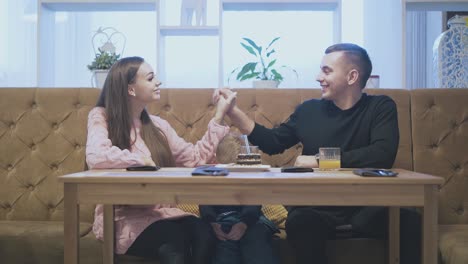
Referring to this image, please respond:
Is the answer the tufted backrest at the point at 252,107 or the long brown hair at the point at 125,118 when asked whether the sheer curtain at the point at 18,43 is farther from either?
the long brown hair at the point at 125,118

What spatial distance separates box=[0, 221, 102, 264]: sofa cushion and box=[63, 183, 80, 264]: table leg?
0.52 meters

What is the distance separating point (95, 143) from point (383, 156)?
0.98 m

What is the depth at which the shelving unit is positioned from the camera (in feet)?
9.45

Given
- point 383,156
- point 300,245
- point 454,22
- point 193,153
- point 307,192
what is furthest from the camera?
point 454,22

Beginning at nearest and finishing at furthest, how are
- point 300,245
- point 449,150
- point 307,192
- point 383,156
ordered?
point 307,192, point 300,245, point 383,156, point 449,150

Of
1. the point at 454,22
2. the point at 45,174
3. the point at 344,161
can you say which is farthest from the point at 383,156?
the point at 45,174

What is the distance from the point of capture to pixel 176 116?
2.43 m

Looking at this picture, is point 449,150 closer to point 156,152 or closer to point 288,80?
point 288,80

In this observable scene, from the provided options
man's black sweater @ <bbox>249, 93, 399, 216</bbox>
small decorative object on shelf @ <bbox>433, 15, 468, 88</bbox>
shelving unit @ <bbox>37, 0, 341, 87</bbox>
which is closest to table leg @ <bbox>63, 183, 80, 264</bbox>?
man's black sweater @ <bbox>249, 93, 399, 216</bbox>

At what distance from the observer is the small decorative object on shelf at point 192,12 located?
288cm

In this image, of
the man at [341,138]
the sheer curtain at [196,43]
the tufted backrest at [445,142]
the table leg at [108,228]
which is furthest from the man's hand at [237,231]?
the sheer curtain at [196,43]

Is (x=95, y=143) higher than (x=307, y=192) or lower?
higher

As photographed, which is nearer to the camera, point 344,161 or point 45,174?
point 344,161

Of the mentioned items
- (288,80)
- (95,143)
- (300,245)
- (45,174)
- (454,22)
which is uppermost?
(454,22)
